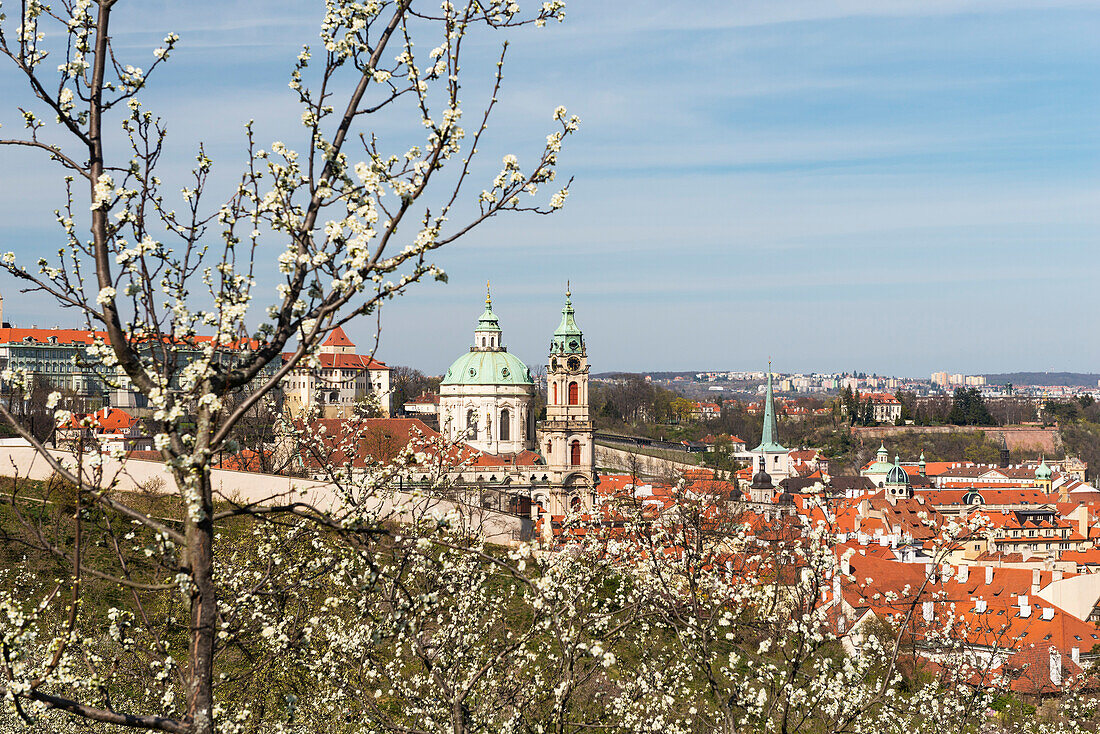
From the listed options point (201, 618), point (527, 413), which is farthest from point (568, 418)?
point (201, 618)

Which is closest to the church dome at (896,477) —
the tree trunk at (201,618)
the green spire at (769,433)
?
the green spire at (769,433)

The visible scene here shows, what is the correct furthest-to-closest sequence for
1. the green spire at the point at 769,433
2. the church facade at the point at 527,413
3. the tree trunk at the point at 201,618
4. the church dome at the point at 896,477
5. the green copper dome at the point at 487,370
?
the green spire at the point at 769,433 → the church dome at the point at 896,477 → the green copper dome at the point at 487,370 → the church facade at the point at 527,413 → the tree trunk at the point at 201,618

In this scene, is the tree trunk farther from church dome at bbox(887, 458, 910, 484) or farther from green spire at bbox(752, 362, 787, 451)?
green spire at bbox(752, 362, 787, 451)

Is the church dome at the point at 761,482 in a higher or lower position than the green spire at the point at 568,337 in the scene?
lower

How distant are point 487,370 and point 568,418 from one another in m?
6.92

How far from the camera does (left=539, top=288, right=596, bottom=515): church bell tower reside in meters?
71.1

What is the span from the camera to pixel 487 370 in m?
75.8

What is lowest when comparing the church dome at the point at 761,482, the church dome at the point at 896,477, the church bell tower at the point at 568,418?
the church dome at the point at 896,477

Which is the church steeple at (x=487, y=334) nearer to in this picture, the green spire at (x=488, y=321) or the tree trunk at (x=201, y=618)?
the green spire at (x=488, y=321)

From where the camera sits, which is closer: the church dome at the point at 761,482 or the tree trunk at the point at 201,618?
Answer: the tree trunk at the point at 201,618

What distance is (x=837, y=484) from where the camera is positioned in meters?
91.0

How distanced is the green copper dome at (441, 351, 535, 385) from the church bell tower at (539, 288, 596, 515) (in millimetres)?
2637

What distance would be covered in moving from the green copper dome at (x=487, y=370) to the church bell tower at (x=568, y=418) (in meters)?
2.64

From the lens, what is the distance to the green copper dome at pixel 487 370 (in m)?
75.4
